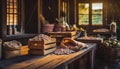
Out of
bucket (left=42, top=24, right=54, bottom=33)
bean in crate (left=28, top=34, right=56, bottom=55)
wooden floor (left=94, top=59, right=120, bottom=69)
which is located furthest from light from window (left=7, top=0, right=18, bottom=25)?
wooden floor (left=94, top=59, right=120, bottom=69)

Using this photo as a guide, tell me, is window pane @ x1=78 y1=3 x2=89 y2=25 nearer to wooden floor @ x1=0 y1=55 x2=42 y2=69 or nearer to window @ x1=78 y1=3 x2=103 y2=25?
window @ x1=78 y1=3 x2=103 y2=25

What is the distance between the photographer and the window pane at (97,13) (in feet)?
44.1

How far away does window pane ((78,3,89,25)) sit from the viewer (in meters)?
13.5

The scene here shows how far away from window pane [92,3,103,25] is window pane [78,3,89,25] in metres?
0.30

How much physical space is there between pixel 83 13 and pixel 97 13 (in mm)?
697

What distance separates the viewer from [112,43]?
811cm

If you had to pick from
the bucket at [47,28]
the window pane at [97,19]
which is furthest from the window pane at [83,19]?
the bucket at [47,28]

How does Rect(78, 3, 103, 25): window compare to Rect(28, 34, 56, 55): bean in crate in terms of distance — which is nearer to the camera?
Rect(28, 34, 56, 55): bean in crate

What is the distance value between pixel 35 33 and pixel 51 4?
6.28 feet

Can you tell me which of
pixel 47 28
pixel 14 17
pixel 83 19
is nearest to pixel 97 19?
pixel 83 19

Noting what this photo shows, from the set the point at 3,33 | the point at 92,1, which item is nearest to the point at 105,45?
the point at 3,33

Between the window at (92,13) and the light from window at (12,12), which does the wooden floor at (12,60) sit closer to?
the light from window at (12,12)

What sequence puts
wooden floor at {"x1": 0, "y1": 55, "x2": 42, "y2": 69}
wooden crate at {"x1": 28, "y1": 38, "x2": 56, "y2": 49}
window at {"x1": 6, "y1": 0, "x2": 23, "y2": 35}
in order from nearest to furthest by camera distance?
1. wooden floor at {"x1": 0, "y1": 55, "x2": 42, "y2": 69}
2. wooden crate at {"x1": 28, "y1": 38, "x2": 56, "y2": 49}
3. window at {"x1": 6, "y1": 0, "x2": 23, "y2": 35}

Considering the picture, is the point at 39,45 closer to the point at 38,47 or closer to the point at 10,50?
the point at 38,47
